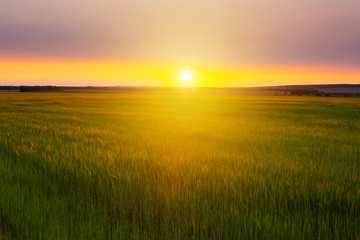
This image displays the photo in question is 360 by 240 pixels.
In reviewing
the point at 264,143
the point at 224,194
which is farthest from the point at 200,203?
the point at 264,143

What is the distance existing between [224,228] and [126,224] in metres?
1.26

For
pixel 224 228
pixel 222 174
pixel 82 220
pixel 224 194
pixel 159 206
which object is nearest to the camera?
pixel 224 228

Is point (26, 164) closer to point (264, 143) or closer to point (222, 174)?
point (222, 174)

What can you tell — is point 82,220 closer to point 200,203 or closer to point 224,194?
point 200,203

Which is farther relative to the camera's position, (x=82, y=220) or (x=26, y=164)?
(x=26, y=164)

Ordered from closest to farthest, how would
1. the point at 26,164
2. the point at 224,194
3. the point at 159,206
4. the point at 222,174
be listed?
the point at 159,206, the point at 224,194, the point at 222,174, the point at 26,164

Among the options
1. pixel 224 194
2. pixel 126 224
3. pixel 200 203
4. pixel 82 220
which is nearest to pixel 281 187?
pixel 224 194

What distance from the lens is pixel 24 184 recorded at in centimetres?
450

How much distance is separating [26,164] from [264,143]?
7370 millimetres

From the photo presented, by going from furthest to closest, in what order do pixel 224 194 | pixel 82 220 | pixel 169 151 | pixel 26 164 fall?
pixel 169 151 → pixel 26 164 → pixel 224 194 → pixel 82 220

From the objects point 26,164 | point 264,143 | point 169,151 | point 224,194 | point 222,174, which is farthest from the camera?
point 264,143

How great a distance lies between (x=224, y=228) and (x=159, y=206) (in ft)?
3.45

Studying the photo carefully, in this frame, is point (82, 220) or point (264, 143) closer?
point (82, 220)

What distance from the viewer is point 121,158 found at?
5668mm
